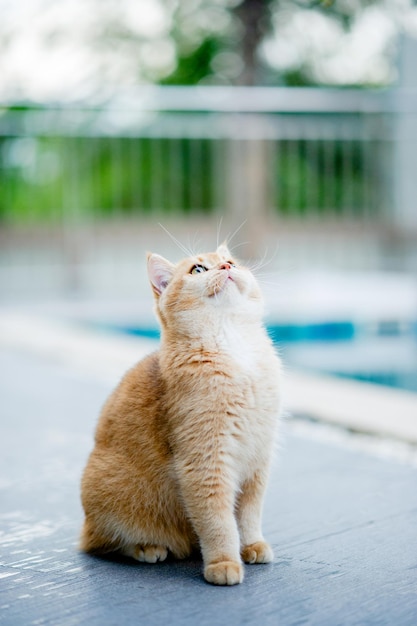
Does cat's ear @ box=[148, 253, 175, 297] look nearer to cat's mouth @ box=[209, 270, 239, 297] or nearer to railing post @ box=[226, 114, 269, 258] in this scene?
cat's mouth @ box=[209, 270, 239, 297]

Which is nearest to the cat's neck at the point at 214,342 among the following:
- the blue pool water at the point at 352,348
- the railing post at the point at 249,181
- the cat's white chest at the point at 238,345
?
the cat's white chest at the point at 238,345

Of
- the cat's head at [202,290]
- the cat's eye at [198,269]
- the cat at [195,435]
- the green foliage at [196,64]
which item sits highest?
the green foliage at [196,64]

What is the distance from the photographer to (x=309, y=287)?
5855mm

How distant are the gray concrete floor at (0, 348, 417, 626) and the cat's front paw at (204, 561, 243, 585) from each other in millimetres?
16

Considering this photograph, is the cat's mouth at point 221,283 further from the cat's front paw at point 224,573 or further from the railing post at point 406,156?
the railing post at point 406,156

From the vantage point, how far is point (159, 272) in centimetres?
161

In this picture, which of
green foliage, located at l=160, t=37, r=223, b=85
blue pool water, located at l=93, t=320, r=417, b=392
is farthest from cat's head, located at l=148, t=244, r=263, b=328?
green foliage, located at l=160, t=37, r=223, b=85

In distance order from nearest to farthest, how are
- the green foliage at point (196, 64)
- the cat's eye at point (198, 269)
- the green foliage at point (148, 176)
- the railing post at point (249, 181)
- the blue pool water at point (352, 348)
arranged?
the cat's eye at point (198, 269) < the blue pool water at point (352, 348) < the railing post at point (249, 181) < the green foliage at point (148, 176) < the green foliage at point (196, 64)

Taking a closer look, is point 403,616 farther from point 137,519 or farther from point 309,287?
point 309,287

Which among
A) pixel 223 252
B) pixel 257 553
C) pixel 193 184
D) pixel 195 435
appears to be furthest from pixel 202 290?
pixel 193 184

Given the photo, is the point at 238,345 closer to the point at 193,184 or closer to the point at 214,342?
the point at 214,342

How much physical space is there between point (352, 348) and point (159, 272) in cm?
320

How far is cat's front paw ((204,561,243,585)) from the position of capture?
4.62 feet

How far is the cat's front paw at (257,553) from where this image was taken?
1528mm
